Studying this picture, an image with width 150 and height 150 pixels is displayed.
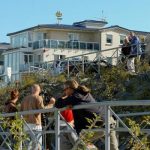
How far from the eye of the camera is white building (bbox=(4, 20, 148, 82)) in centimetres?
6931

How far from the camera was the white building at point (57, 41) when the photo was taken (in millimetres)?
69312

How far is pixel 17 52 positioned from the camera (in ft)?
247

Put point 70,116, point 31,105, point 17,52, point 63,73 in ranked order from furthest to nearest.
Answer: point 17,52
point 63,73
point 31,105
point 70,116

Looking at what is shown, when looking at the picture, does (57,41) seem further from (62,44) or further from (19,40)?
(19,40)

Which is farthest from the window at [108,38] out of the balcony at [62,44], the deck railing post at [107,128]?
the deck railing post at [107,128]

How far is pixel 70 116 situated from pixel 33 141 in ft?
2.40

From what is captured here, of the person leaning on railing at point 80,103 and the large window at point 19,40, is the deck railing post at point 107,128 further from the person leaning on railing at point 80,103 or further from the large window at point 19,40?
the large window at point 19,40

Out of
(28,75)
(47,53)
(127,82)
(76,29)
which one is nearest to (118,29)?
(76,29)

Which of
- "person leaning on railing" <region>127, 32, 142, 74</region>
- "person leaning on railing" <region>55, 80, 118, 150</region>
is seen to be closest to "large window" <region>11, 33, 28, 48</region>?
"person leaning on railing" <region>127, 32, 142, 74</region>

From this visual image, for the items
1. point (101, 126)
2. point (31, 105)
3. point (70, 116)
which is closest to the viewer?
point (101, 126)

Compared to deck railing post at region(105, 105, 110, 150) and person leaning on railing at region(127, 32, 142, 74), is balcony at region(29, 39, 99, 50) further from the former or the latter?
deck railing post at region(105, 105, 110, 150)

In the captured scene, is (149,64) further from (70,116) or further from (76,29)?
(76,29)

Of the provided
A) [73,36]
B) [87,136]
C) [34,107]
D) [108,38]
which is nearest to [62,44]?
[73,36]

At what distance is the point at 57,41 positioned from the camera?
6956 centimetres
